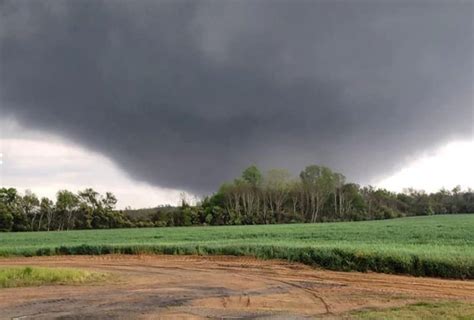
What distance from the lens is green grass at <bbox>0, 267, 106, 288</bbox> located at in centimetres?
1602

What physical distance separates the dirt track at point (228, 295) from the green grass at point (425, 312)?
1.73 ft

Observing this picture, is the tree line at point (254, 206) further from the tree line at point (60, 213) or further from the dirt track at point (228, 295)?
the dirt track at point (228, 295)

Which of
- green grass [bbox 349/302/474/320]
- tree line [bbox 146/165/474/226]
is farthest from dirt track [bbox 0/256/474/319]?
tree line [bbox 146/165/474/226]

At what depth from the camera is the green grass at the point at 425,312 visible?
9.47m

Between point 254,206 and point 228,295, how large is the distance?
80.3m

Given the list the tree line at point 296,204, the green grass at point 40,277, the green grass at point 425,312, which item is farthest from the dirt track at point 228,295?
the tree line at point 296,204

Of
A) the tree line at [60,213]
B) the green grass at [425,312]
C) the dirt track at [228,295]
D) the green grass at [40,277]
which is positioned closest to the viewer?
the green grass at [425,312]

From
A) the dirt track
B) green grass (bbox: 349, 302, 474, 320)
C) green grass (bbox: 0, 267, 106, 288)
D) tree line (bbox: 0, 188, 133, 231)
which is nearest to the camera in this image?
green grass (bbox: 349, 302, 474, 320)

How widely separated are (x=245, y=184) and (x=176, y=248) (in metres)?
67.9

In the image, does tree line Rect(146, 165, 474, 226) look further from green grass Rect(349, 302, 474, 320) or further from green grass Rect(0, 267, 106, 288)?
green grass Rect(349, 302, 474, 320)

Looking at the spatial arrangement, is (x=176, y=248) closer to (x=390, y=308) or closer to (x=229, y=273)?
(x=229, y=273)

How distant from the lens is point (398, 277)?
16297mm

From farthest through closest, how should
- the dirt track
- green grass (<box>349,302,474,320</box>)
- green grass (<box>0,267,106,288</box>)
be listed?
green grass (<box>0,267,106,288</box>) < the dirt track < green grass (<box>349,302,474,320</box>)

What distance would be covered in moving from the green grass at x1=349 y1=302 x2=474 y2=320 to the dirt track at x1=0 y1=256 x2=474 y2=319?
1.73ft
